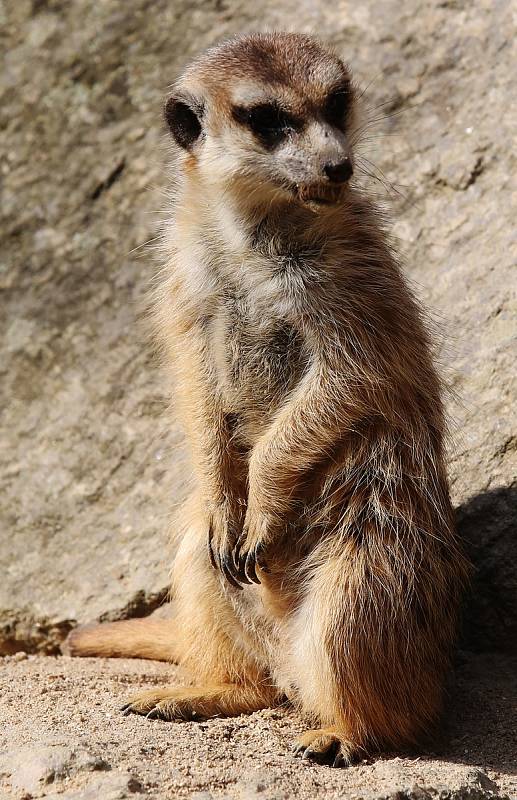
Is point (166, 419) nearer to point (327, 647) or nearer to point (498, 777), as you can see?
point (327, 647)

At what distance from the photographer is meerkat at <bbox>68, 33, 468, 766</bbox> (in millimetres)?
3012

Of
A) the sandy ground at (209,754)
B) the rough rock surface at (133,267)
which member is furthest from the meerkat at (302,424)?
the rough rock surface at (133,267)

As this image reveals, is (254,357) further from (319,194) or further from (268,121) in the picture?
(268,121)

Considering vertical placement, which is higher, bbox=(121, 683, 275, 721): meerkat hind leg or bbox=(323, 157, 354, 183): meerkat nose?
bbox=(323, 157, 354, 183): meerkat nose

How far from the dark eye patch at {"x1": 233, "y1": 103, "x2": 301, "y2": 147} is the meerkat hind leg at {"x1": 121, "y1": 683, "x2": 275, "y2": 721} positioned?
5.37 feet

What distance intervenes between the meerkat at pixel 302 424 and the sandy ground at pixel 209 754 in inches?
4.9

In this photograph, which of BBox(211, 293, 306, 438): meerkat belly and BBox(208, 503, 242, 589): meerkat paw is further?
BBox(208, 503, 242, 589): meerkat paw

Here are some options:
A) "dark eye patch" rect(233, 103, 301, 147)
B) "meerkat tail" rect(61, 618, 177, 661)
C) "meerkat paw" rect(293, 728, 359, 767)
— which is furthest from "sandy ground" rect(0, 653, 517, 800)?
"dark eye patch" rect(233, 103, 301, 147)

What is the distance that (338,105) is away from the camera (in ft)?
10.3

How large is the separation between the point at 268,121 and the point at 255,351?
67 cm

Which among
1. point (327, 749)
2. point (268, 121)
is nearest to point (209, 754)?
point (327, 749)

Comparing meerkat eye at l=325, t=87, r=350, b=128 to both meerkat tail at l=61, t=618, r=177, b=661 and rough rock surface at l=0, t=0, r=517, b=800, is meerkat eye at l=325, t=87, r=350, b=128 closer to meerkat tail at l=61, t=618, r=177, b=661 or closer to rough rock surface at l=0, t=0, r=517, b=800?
rough rock surface at l=0, t=0, r=517, b=800

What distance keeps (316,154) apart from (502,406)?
1372 millimetres

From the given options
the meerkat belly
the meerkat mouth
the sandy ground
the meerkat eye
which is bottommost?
the sandy ground
